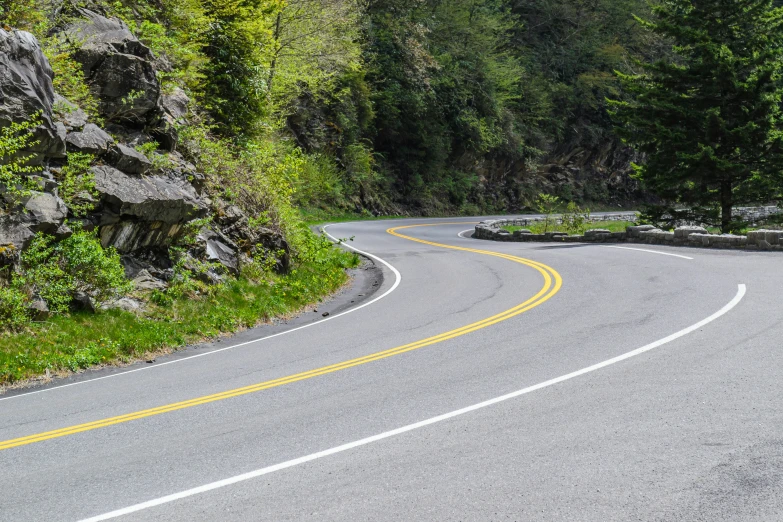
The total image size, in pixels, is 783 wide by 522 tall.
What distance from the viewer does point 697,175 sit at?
92.5 feet

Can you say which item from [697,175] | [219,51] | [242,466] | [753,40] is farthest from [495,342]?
[753,40]

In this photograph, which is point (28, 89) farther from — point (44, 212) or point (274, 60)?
point (274, 60)

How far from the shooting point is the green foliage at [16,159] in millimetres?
10820

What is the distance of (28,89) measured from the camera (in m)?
11.5

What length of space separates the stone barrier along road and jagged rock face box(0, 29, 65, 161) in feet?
59.0

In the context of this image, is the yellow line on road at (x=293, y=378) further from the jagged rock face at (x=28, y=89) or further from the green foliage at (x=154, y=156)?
the green foliage at (x=154, y=156)

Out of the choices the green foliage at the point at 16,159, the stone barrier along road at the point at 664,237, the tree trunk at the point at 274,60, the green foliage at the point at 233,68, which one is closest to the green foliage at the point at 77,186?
the green foliage at the point at 16,159

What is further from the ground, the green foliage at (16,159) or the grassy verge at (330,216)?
the green foliage at (16,159)

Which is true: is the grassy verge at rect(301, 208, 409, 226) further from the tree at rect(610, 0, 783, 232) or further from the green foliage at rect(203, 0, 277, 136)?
the tree at rect(610, 0, 783, 232)

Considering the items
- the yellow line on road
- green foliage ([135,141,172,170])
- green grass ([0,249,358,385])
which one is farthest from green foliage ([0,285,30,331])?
green foliage ([135,141,172,170])

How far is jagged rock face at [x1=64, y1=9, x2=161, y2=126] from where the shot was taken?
14.3 m

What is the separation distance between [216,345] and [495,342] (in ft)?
16.0

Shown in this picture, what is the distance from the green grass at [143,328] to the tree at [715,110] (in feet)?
60.3

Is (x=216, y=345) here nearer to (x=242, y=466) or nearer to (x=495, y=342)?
(x=495, y=342)
